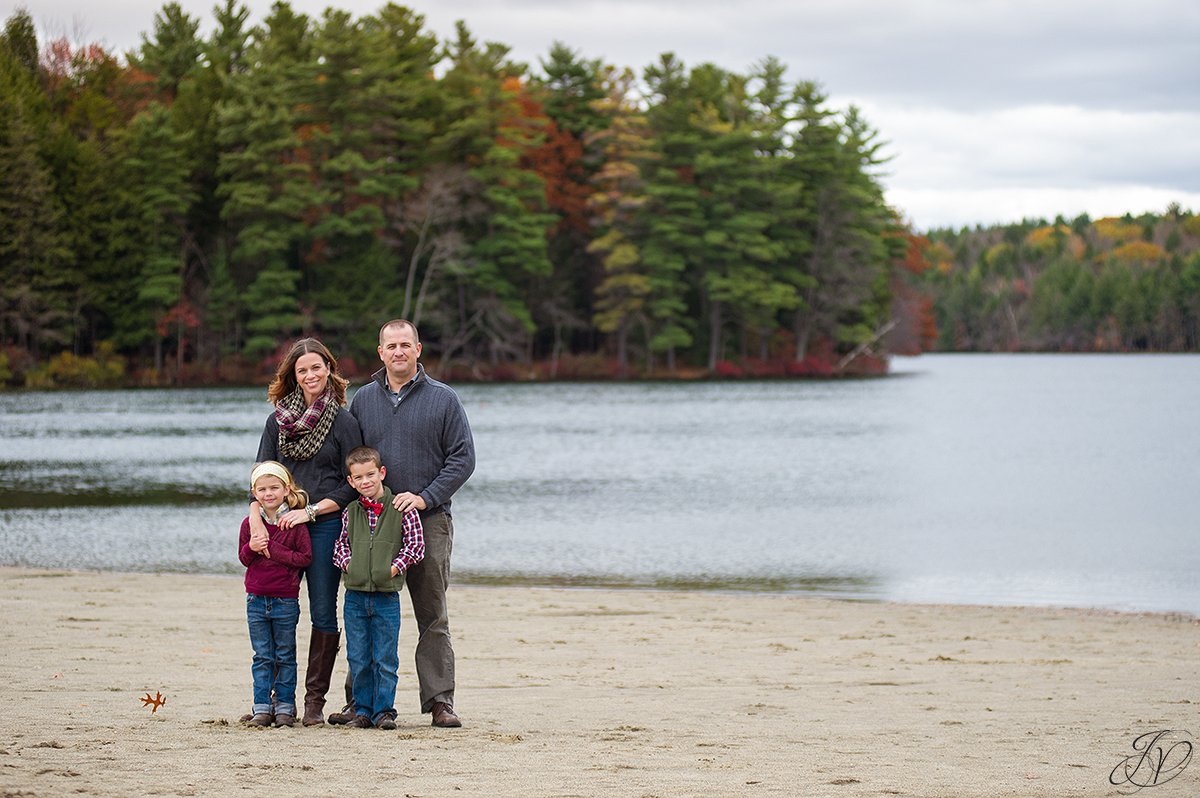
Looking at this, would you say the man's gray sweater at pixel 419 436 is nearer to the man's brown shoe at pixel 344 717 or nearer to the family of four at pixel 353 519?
the family of four at pixel 353 519

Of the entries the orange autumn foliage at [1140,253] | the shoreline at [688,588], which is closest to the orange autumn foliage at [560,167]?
the shoreline at [688,588]

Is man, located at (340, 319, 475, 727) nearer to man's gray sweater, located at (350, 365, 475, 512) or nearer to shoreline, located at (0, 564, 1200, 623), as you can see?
man's gray sweater, located at (350, 365, 475, 512)

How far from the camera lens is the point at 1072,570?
15102mm

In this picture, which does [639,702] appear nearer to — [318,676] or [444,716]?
[444,716]

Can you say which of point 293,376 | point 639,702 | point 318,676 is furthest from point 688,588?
point 293,376

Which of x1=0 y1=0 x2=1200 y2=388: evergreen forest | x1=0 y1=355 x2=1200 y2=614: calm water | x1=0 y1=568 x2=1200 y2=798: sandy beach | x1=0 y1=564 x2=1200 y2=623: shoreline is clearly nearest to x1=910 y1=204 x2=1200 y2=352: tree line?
x1=0 y1=0 x2=1200 y2=388: evergreen forest

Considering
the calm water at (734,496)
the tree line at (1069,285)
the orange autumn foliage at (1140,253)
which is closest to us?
the calm water at (734,496)

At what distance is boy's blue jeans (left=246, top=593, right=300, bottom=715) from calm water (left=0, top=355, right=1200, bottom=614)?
820cm

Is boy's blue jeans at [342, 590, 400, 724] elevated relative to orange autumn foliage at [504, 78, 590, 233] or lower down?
lower down

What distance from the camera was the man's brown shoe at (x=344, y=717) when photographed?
20.4ft

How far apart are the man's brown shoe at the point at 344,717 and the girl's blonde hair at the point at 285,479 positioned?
0.99m

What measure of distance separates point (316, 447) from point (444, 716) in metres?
1.36

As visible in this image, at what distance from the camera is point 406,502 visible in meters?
5.93

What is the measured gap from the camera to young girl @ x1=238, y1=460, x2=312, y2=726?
19.5ft
